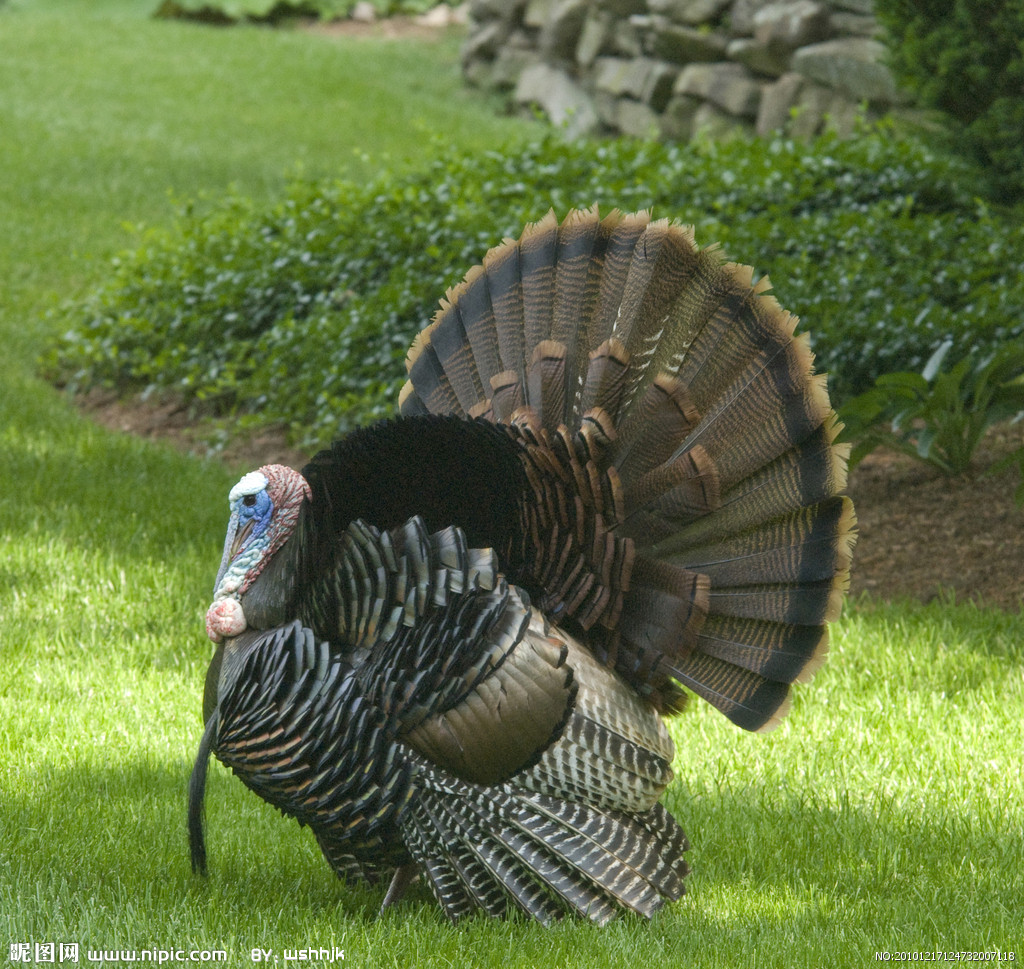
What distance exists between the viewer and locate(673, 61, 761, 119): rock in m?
13.5

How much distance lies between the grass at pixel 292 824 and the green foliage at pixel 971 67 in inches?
135

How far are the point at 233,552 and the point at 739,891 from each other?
154cm

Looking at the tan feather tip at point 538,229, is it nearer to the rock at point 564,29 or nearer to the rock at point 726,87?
the rock at point 726,87

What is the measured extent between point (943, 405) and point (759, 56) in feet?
28.0

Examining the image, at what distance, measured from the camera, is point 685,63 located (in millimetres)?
14508

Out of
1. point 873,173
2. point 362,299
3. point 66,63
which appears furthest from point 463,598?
point 66,63

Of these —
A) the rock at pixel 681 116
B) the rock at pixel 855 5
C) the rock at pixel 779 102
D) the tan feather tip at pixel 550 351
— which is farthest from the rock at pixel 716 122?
the tan feather tip at pixel 550 351

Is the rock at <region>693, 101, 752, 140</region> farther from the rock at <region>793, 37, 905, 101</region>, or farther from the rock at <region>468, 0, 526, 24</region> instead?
the rock at <region>468, 0, 526, 24</region>

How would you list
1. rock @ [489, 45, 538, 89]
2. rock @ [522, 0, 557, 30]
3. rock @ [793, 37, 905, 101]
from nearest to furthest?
1. rock @ [793, 37, 905, 101]
2. rock @ [522, 0, 557, 30]
3. rock @ [489, 45, 538, 89]

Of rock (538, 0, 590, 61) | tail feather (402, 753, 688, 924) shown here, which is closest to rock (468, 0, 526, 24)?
rock (538, 0, 590, 61)

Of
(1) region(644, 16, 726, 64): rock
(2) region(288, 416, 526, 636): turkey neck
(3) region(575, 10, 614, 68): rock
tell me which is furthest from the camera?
(3) region(575, 10, 614, 68): rock

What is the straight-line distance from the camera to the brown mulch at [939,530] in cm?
527

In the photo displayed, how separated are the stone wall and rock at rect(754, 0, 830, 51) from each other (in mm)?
12

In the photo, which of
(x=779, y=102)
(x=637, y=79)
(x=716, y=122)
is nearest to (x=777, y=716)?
(x=779, y=102)
